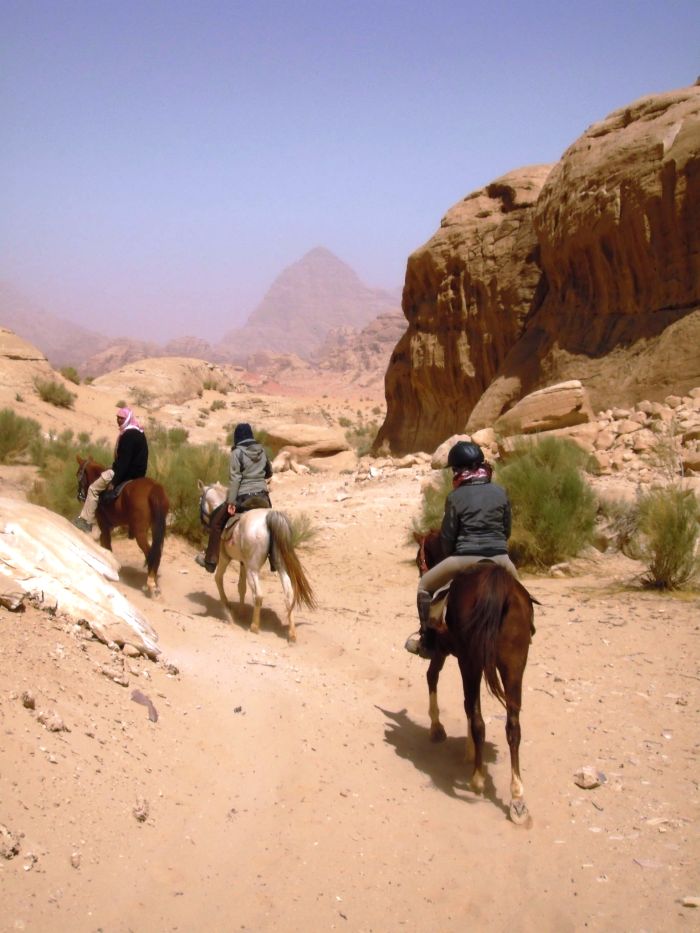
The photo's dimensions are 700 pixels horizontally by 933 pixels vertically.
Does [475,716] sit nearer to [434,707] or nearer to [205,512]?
[434,707]

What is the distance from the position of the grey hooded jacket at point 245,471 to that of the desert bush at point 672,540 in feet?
15.0

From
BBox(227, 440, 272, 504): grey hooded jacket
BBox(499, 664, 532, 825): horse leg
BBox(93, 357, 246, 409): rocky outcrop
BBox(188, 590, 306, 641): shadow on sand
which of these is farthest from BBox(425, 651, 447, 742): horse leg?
BBox(93, 357, 246, 409): rocky outcrop

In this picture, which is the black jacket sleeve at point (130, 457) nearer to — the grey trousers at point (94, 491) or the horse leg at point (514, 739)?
the grey trousers at point (94, 491)

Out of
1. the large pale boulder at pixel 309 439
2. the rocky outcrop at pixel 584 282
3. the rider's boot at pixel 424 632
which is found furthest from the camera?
the large pale boulder at pixel 309 439

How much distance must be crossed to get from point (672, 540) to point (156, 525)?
19.3ft

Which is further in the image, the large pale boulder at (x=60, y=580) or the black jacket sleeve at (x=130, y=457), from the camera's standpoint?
the black jacket sleeve at (x=130, y=457)

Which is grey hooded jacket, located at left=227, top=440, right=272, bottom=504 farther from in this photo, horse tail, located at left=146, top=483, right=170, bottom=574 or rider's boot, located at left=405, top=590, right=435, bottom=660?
rider's boot, located at left=405, top=590, right=435, bottom=660

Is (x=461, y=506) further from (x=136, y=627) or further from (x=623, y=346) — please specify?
(x=623, y=346)

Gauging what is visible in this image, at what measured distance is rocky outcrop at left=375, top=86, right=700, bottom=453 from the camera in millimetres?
15062

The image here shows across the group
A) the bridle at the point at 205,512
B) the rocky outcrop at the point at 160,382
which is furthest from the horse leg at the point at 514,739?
the rocky outcrop at the point at 160,382

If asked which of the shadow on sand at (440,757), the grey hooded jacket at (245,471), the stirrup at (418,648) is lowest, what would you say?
the shadow on sand at (440,757)

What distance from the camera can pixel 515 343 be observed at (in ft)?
65.6

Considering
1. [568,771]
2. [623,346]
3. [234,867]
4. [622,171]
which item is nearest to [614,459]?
[623,346]

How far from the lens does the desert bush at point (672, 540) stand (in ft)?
29.0
